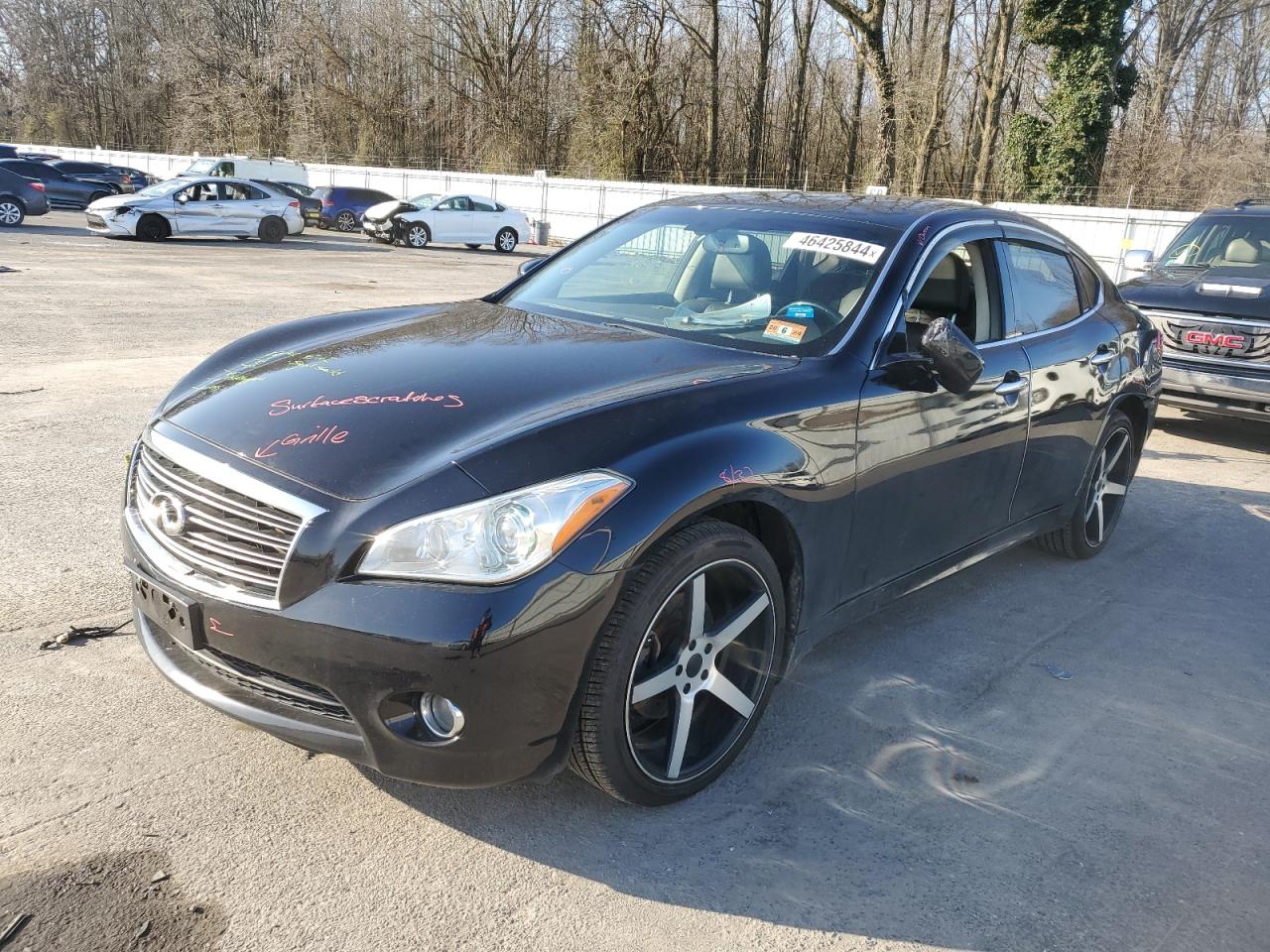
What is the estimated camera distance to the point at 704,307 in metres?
4.02

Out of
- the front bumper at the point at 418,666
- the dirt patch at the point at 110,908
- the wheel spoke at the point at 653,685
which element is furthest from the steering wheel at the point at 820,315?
the dirt patch at the point at 110,908

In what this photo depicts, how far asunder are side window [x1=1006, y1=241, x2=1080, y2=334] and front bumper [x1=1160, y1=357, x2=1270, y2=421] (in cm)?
386

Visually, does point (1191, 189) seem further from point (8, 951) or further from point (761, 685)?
point (8, 951)

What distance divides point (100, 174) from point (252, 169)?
512cm

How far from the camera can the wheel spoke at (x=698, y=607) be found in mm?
2924

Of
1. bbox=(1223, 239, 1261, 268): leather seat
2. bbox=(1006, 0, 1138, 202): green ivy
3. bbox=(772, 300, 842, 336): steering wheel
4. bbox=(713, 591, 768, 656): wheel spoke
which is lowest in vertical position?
bbox=(713, 591, 768, 656): wheel spoke

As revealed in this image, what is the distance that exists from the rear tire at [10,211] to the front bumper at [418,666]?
24.6 m

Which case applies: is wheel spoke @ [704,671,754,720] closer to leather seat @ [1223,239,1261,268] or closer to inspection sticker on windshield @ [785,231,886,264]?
inspection sticker on windshield @ [785,231,886,264]

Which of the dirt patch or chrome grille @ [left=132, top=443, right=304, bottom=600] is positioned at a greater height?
chrome grille @ [left=132, top=443, right=304, bottom=600]

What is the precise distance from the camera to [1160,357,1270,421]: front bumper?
317 inches

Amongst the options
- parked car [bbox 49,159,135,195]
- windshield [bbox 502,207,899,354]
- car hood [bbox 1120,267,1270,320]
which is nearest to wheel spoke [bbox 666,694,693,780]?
windshield [bbox 502,207,899,354]

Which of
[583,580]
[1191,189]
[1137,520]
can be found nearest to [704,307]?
[583,580]

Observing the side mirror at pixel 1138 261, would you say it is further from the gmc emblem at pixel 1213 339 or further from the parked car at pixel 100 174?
the parked car at pixel 100 174

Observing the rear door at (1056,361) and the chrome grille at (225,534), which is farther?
the rear door at (1056,361)
